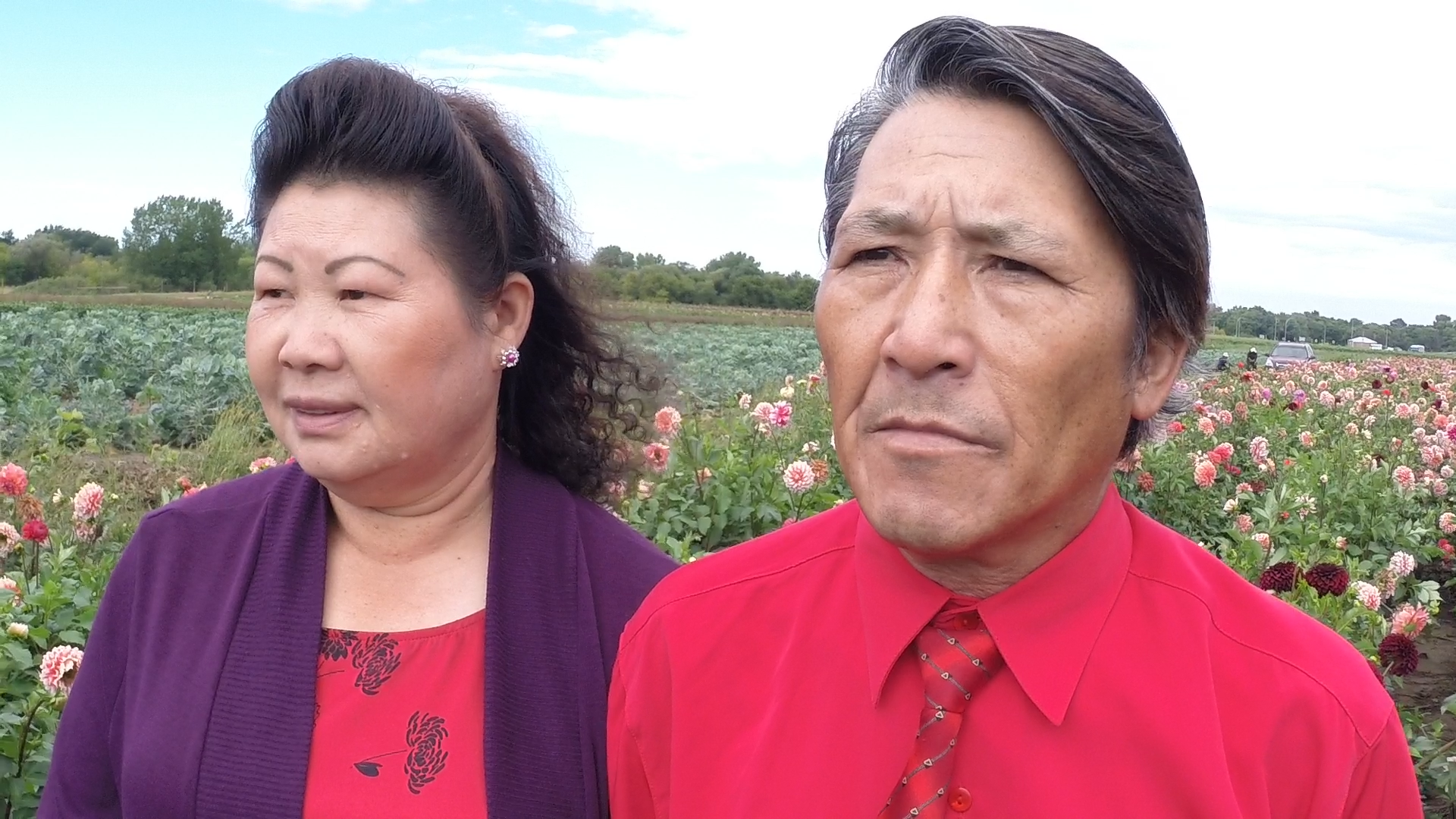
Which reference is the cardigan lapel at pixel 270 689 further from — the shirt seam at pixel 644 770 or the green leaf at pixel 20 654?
the green leaf at pixel 20 654

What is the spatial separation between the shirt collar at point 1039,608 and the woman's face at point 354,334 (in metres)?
0.84

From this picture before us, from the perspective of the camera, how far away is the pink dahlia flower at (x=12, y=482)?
320 centimetres

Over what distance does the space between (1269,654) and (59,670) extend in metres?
2.18

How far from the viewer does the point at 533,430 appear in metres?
2.20

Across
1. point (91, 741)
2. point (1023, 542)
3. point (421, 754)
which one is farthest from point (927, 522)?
point (91, 741)

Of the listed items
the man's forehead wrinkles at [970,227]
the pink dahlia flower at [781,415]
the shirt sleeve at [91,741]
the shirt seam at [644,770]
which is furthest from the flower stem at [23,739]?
the pink dahlia flower at [781,415]

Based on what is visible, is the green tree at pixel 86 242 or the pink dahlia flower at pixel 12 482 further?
the green tree at pixel 86 242

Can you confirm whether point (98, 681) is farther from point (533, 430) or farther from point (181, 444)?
point (181, 444)

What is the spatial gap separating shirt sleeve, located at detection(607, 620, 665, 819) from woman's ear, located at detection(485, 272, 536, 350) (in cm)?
73

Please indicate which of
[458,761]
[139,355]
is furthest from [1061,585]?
[139,355]

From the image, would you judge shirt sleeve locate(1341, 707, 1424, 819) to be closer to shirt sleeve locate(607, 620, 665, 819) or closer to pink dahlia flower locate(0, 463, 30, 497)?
shirt sleeve locate(607, 620, 665, 819)

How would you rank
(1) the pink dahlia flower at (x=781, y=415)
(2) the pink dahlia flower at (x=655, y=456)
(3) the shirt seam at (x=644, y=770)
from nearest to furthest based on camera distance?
(3) the shirt seam at (x=644, y=770) < (2) the pink dahlia flower at (x=655, y=456) < (1) the pink dahlia flower at (x=781, y=415)

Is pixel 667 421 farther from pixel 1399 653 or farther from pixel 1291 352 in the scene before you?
pixel 1291 352

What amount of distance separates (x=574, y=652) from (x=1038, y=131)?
1159mm
